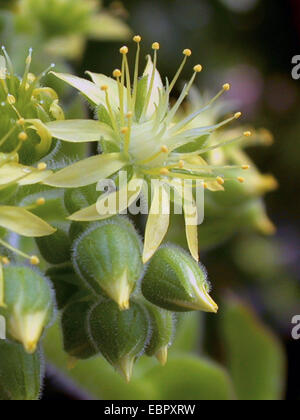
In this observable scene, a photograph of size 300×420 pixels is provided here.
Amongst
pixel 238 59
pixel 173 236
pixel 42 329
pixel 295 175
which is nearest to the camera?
pixel 42 329

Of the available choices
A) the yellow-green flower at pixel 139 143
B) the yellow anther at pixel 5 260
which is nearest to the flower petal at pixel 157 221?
the yellow-green flower at pixel 139 143

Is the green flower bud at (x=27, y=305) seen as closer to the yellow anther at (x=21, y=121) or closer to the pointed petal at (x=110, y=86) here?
the yellow anther at (x=21, y=121)

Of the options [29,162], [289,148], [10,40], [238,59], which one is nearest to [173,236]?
[29,162]

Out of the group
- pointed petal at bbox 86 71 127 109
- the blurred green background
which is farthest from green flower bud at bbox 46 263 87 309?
the blurred green background

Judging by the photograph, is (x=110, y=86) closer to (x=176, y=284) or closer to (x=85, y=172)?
(x=85, y=172)

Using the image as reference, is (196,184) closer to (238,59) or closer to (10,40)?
(10,40)

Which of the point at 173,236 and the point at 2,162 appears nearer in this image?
the point at 2,162
